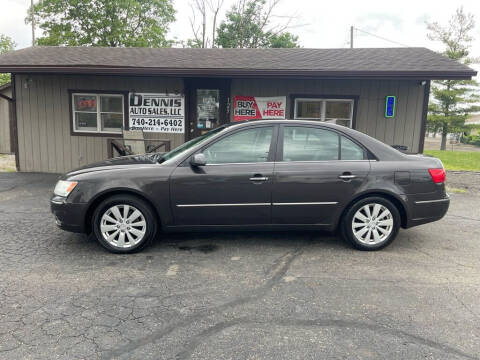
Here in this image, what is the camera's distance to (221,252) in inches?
169

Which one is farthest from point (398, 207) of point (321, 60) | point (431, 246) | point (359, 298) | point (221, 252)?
point (321, 60)

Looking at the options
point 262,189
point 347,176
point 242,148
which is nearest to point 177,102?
point 242,148

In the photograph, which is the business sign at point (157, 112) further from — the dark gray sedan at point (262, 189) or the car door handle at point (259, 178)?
the car door handle at point (259, 178)

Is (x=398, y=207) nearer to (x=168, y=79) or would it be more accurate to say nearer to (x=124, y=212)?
(x=124, y=212)

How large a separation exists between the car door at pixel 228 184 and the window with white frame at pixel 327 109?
5.39 meters

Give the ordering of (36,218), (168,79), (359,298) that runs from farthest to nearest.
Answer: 1. (168,79)
2. (36,218)
3. (359,298)

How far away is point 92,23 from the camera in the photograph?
82.6 feet

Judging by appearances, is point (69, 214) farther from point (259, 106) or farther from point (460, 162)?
point (460, 162)

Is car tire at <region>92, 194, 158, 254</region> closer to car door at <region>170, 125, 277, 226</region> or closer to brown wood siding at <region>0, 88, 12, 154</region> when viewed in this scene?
car door at <region>170, 125, 277, 226</region>

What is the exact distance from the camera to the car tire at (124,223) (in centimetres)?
411

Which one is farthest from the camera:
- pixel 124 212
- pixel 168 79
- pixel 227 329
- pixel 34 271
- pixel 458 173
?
pixel 458 173

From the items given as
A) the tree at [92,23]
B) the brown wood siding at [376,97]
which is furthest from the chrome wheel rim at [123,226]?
the tree at [92,23]

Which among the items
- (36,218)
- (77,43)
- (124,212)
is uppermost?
(77,43)

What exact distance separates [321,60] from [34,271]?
7.75 metres
